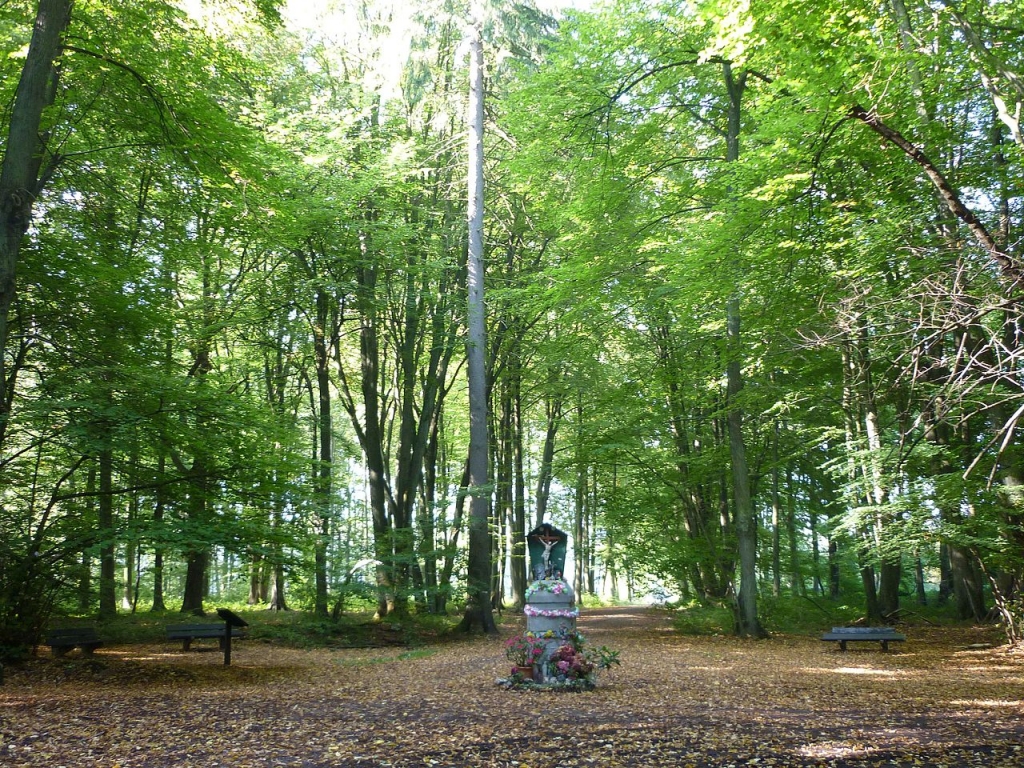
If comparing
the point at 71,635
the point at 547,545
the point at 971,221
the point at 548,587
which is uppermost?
the point at 971,221

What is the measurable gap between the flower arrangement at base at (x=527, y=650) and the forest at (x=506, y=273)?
10.8ft

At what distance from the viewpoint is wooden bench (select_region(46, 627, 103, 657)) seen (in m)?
8.97

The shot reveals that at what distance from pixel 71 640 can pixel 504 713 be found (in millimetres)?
5899

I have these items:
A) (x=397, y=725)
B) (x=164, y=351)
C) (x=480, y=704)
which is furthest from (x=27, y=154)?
(x=480, y=704)

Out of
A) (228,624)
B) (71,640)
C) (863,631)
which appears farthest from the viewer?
(863,631)

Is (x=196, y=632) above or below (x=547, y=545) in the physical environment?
below

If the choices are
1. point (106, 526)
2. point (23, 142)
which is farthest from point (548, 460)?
point (23, 142)

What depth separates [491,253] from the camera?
19.3m

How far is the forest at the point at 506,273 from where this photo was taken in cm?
780

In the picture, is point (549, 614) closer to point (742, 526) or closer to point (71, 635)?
point (71, 635)

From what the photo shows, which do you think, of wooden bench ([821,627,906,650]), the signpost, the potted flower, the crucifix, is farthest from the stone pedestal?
wooden bench ([821,627,906,650])

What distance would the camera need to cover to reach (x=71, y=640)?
29.7 feet

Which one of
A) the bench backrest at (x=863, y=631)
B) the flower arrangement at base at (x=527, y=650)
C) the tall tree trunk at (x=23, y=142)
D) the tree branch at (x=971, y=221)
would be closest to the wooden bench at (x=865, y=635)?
the bench backrest at (x=863, y=631)

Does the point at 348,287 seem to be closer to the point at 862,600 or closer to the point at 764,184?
the point at 764,184
